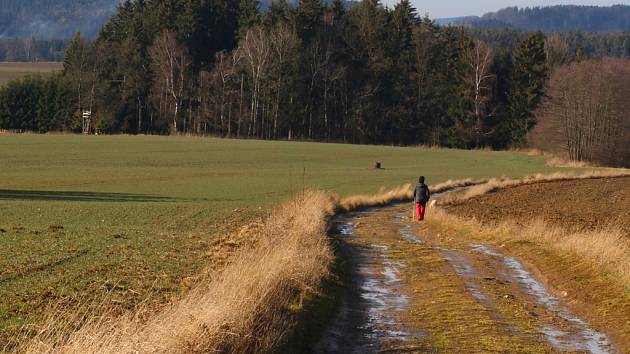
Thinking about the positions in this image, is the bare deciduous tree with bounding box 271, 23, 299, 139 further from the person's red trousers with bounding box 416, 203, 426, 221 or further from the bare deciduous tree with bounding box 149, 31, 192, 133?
the person's red trousers with bounding box 416, 203, 426, 221

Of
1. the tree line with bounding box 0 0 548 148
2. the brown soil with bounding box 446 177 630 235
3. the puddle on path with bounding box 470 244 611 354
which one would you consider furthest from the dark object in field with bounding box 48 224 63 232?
the tree line with bounding box 0 0 548 148

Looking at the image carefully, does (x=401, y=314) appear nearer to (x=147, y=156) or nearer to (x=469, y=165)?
(x=147, y=156)

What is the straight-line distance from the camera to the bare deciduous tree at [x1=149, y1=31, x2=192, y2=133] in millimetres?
100375

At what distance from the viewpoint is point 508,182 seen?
57.7 meters

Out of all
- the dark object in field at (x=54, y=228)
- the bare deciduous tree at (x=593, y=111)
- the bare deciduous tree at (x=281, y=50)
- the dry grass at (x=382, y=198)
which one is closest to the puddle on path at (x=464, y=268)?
the dark object in field at (x=54, y=228)

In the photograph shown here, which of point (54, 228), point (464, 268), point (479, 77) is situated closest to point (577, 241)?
point (464, 268)

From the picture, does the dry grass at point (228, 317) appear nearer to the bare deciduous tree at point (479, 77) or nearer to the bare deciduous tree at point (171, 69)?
the bare deciduous tree at point (171, 69)

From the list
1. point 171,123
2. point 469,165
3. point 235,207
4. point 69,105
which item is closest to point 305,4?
point 171,123

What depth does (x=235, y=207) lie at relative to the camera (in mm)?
37406

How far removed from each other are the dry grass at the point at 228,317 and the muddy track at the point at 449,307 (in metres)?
0.95

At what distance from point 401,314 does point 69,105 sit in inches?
3696

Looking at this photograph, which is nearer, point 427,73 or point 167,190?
point 167,190

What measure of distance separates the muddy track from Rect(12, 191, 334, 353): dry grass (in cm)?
95

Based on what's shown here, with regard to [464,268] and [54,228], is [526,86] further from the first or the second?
[464,268]
